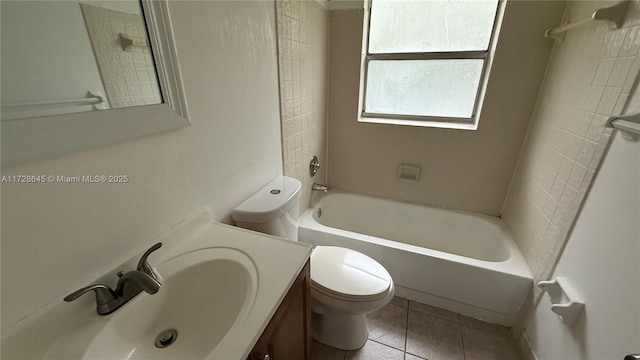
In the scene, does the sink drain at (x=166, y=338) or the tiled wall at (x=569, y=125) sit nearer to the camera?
the sink drain at (x=166, y=338)

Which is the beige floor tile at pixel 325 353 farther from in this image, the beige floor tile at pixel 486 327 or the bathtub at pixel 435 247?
the beige floor tile at pixel 486 327

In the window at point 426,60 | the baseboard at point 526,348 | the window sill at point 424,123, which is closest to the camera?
the baseboard at point 526,348

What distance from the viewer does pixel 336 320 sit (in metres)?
1.35

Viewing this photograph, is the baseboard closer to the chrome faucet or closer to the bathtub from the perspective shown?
the bathtub

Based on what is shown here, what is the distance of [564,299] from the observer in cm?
108

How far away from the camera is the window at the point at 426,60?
172cm

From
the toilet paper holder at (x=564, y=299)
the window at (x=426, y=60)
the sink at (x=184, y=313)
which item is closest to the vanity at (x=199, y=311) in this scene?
the sink at (x=184, y=313)

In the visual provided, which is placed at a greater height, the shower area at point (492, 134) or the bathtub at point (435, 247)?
the shower area at point (492, 134)

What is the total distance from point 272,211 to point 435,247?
1579mm

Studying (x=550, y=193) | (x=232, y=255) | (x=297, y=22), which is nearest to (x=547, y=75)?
(x=550, y=193)

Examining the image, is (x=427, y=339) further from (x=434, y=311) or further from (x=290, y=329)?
(x=290, y=329)

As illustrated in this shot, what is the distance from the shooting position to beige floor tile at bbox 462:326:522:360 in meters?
1.35

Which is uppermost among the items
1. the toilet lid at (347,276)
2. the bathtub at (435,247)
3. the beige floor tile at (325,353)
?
the toilet lid at (347,276)

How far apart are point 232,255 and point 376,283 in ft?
2.36
